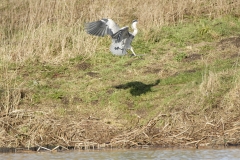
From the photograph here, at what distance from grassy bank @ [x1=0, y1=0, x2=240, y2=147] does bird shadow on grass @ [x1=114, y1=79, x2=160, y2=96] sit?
0.02 metres

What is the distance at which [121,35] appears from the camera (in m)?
10.4

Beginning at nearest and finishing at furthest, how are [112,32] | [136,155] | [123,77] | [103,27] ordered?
[136,155]
[112,32]
[103,27]
[123,77]

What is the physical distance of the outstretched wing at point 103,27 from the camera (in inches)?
408

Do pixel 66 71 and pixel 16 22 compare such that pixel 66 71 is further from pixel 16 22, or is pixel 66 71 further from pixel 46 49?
pixel 16 22

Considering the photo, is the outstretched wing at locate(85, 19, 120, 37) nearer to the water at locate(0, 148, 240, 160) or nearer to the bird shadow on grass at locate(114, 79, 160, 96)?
the bird shadow on grass at locate(114, 79, 160, 96)

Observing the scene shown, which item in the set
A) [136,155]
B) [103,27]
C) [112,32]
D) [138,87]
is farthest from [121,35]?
[136,155]

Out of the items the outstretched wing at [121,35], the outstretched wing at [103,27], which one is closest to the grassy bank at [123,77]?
the outstretched wing at [121,35]

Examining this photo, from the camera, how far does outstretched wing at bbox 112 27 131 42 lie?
33.4 feet

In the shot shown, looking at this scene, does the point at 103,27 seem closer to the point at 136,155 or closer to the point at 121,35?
the point at 121,35

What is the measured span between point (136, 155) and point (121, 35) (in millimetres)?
3190

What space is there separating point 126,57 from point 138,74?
100 cm

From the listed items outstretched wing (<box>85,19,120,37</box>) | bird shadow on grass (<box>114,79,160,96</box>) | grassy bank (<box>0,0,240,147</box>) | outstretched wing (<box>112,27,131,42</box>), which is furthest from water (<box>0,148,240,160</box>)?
outstretched wing (<box>85,19,120,37</box>)

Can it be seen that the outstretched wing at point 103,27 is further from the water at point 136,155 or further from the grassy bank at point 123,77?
the water at point 136,155

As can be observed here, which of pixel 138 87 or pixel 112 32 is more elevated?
pixel 112 32
